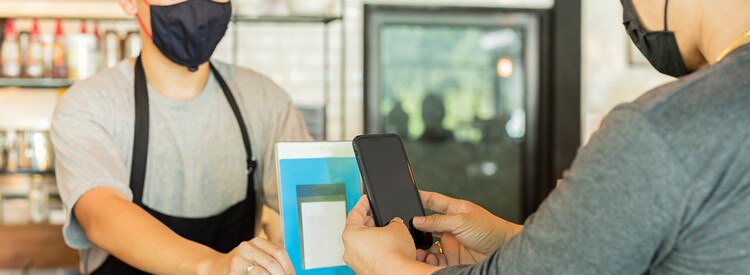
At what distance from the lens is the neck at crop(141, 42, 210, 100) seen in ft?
6.41

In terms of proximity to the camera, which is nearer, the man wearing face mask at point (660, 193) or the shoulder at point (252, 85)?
the man wearing face mask at point (660, 193)

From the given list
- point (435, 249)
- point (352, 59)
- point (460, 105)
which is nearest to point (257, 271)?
point (435, 249)

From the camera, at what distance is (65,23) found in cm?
432

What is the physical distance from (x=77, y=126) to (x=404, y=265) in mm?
933

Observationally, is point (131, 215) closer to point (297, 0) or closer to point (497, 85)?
point (297, 0)

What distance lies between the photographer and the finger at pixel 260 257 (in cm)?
132

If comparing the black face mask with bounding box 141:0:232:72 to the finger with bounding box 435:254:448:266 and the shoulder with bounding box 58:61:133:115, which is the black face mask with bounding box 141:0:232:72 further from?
the finger with bounding box 435:254:448:266

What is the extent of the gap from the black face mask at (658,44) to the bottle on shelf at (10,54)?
3.38 metres

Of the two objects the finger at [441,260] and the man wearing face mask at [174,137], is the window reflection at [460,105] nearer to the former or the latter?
the man wearing face mask at [174,137]

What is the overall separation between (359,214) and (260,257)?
18cm

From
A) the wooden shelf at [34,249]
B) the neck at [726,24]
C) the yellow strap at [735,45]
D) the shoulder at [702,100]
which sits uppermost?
the neck at [726,24]

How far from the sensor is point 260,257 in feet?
4.36

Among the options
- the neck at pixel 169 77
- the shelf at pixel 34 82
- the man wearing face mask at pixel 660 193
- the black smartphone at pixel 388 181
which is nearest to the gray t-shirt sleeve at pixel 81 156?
the neck at pixel 169 77

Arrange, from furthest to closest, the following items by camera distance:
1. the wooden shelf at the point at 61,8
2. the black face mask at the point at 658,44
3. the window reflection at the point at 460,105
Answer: the window reflection at the point at 460,105
the wooden shelf at the point at 61,8
the black face mask at the point at 658,44
